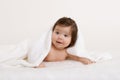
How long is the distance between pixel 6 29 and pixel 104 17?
847mm

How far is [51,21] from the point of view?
2607 millimetres

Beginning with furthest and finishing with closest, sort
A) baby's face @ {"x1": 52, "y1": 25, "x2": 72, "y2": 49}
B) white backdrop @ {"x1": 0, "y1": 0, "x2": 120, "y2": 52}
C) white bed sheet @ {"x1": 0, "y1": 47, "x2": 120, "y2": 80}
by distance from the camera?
white backdrop @ {"x1": 0, "y1": 0, "x2": 120, "y2": 52} → baby's face @ {"x1": 52, "y1": 25, "x2": 72, "y2": 49} → white bed sheet @ {"x1": 0, "y1": 47, "x2": 120, "y2": 80}

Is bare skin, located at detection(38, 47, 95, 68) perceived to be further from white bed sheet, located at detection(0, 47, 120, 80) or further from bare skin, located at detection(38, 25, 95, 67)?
white bed sheet, located at detection(0, 47, 120, 80)

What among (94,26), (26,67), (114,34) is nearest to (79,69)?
(26,67)

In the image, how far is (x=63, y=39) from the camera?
5.13ft

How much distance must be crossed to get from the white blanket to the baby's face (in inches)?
1.4

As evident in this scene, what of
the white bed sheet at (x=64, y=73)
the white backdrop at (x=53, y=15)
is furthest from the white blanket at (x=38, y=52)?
the white backdrop at (x=53, y=15)

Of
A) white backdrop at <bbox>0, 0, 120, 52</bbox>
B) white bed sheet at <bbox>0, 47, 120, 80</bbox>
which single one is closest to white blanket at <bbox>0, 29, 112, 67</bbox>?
white bed sheet at <bbox>0, 47, 120, 80</bbox>

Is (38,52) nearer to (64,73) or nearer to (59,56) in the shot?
(59,56)

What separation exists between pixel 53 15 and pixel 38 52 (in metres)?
1.06

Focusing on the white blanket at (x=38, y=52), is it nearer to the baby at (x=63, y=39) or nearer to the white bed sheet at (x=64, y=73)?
the baby at (x=63, y=39)

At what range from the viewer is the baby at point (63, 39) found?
1551 millimetres

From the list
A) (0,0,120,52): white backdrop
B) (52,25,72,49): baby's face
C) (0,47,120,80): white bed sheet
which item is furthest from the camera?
(0,0,120,52): white backdrop

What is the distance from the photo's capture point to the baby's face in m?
1.55
